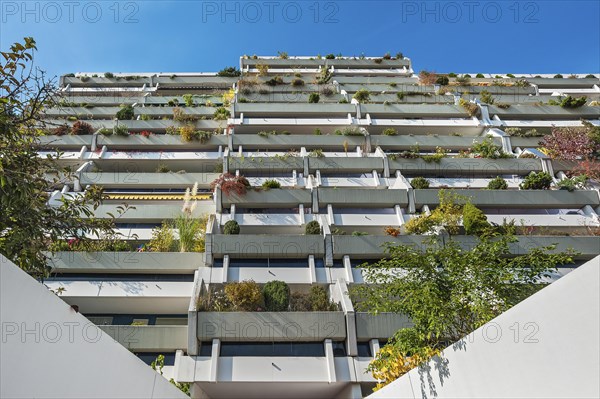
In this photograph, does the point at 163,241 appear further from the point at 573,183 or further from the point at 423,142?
the point at 573,183

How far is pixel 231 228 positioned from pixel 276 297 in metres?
5.81

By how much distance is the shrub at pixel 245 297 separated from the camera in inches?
610

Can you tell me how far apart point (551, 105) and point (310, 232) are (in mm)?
28206

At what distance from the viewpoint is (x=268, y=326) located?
14.9 m

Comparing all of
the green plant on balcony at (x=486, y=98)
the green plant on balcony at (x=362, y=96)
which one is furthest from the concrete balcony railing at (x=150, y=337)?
the green plant on balcony at (x=486, y=98)

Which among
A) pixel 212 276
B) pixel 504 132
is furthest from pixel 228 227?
pixel 504 132

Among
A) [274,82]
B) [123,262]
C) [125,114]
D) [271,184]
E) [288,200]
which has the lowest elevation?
[123,262]

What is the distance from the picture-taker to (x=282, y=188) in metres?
23.0

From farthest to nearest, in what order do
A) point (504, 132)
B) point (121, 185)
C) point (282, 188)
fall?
1. point (504, 132)
2. point (121, 185)
3. point (282, 188)

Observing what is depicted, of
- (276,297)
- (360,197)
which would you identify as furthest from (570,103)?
(276,297)

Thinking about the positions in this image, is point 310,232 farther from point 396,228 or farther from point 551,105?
point 551,105

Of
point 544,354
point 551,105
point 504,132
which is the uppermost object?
point 551,105

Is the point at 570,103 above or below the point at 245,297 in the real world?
above

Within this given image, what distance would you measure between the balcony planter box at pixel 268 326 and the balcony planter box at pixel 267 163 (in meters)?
12.2
